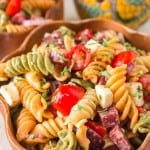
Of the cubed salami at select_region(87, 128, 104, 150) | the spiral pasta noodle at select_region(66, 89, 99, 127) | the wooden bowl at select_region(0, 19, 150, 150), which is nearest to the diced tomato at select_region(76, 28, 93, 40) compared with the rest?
the wooden bowl at select_region(0, 19, 150, 150)

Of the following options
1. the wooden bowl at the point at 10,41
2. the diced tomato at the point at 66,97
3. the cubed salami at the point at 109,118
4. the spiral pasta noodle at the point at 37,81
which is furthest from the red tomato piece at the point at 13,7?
the cubed salami at the point at 109,118

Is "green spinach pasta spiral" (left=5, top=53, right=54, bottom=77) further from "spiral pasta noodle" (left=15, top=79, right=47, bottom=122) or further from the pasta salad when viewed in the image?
the pasta salad

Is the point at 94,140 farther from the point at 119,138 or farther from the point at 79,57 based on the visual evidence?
the point at 79,57

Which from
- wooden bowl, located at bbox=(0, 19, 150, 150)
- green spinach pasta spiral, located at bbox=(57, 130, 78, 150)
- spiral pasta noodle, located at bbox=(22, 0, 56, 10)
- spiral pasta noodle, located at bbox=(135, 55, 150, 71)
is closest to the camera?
green spinach pasta spiral, located at bbox=(57, 130, 78, 150)

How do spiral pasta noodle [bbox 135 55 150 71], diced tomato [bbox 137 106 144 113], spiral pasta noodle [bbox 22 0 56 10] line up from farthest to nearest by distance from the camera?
spiral pasta noodle [bbox 22 0 56 10] → spiral pasta noodle [bbox 135 55 150 71] → diced tomato [bbox 137 106 144 113]

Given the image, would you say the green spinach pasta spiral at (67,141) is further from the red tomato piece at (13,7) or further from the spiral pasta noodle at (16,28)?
the red tomato piece at (13,7)

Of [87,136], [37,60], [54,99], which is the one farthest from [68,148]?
[37,60]

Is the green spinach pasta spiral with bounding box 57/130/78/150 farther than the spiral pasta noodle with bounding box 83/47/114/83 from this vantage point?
No

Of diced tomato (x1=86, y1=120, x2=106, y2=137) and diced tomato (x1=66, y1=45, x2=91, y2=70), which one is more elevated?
diced tomato (x1=66, y1=45, x2=91, y2=70)
